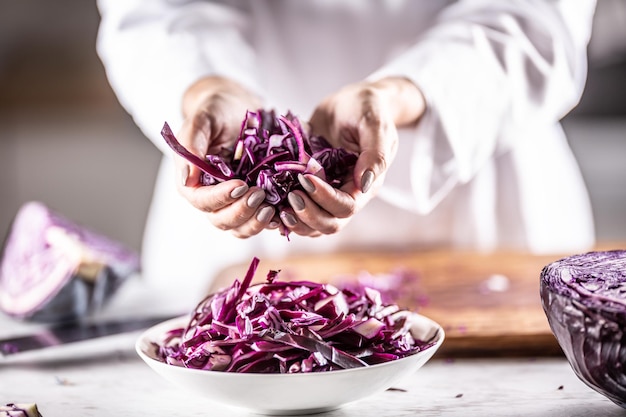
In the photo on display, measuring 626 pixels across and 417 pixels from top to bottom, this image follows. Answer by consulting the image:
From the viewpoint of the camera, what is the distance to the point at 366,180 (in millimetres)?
1285

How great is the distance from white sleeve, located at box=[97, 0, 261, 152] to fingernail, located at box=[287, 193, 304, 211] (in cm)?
81

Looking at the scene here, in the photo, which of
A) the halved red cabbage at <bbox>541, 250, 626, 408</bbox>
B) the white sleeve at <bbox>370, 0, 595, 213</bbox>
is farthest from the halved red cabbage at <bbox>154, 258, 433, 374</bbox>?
the white sleeve at <bbox>370, 0, 595, 213</bbox>

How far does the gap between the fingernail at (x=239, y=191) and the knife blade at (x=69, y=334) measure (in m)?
0.50

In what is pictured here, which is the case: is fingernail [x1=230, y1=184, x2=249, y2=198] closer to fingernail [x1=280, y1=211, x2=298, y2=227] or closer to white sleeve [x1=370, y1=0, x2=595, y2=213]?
fingernail [x1=280, y1=211, x2=298, y2=227]

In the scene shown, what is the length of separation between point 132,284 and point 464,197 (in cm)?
94

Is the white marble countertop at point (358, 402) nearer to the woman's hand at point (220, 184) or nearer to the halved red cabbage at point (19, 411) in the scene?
the halved red cabbage at point (19, 411)

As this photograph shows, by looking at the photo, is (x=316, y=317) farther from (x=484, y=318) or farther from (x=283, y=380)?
(x=484, y=318)

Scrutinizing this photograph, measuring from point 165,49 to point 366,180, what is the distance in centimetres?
98

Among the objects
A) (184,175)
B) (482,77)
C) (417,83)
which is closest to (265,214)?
(184,175)

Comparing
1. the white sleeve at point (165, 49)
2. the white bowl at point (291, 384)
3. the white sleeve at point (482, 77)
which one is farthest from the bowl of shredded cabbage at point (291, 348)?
the white sleeve at point (165, 49)

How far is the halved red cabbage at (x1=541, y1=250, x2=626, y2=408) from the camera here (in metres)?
1.00

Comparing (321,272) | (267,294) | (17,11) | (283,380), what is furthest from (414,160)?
(17,11)

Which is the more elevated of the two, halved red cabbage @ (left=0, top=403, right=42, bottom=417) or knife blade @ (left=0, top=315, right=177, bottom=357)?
halved red cabbage @ (left=0, top=403, right=42, bottom=417)

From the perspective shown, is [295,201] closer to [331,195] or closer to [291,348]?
[331,195]
